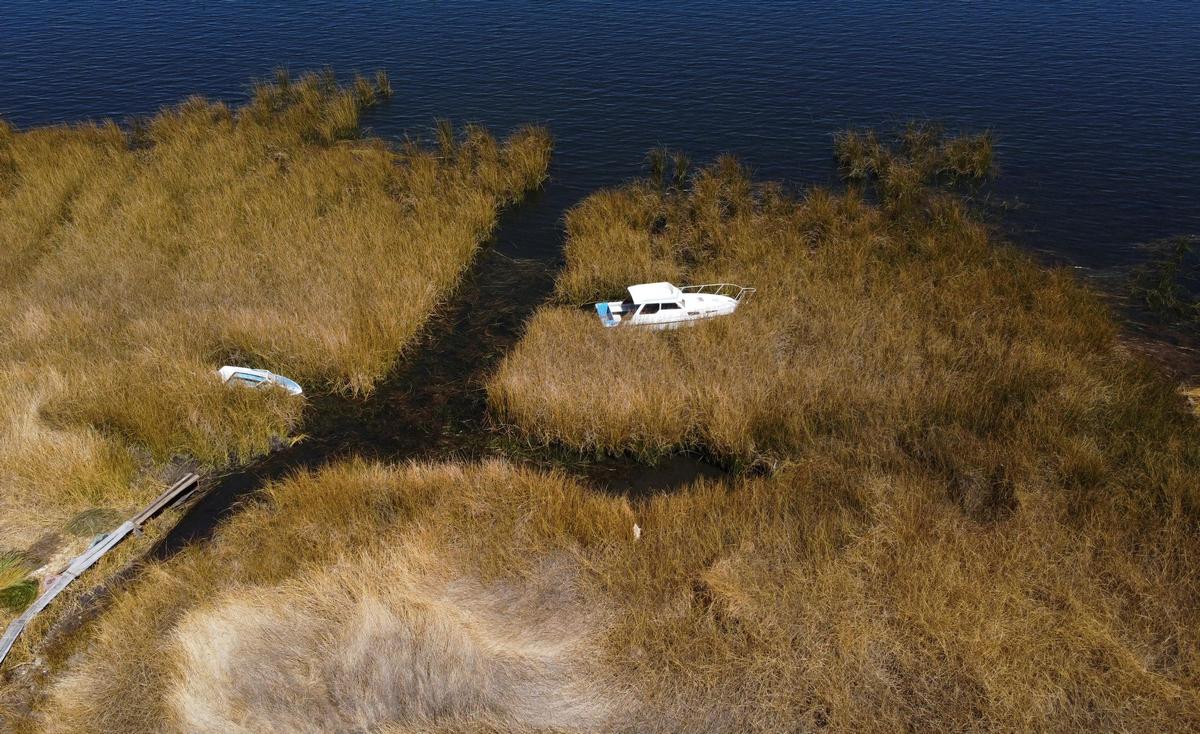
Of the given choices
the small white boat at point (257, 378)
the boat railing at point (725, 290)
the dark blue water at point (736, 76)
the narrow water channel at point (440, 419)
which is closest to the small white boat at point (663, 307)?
the boat railing at point (725, 290)

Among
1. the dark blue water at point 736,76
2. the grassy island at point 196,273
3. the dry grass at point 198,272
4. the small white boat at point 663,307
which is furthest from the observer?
the dark blue water at point 736,76

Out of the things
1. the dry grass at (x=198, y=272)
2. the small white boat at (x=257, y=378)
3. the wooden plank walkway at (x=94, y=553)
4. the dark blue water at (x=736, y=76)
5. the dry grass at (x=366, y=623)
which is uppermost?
the dark blue water at (x=736, y=76)

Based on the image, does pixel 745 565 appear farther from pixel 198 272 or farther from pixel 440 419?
pixel 198 272

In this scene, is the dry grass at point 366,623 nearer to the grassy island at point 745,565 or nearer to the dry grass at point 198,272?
the grassy island at point 745,565

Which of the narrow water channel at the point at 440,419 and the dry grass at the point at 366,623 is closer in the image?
the dry grass at the point at 366,623

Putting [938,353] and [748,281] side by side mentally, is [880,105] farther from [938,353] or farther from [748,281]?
[938,353]

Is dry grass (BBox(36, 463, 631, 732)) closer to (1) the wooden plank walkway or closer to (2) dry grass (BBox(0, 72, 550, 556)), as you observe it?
(1) the wooden plank walkway
